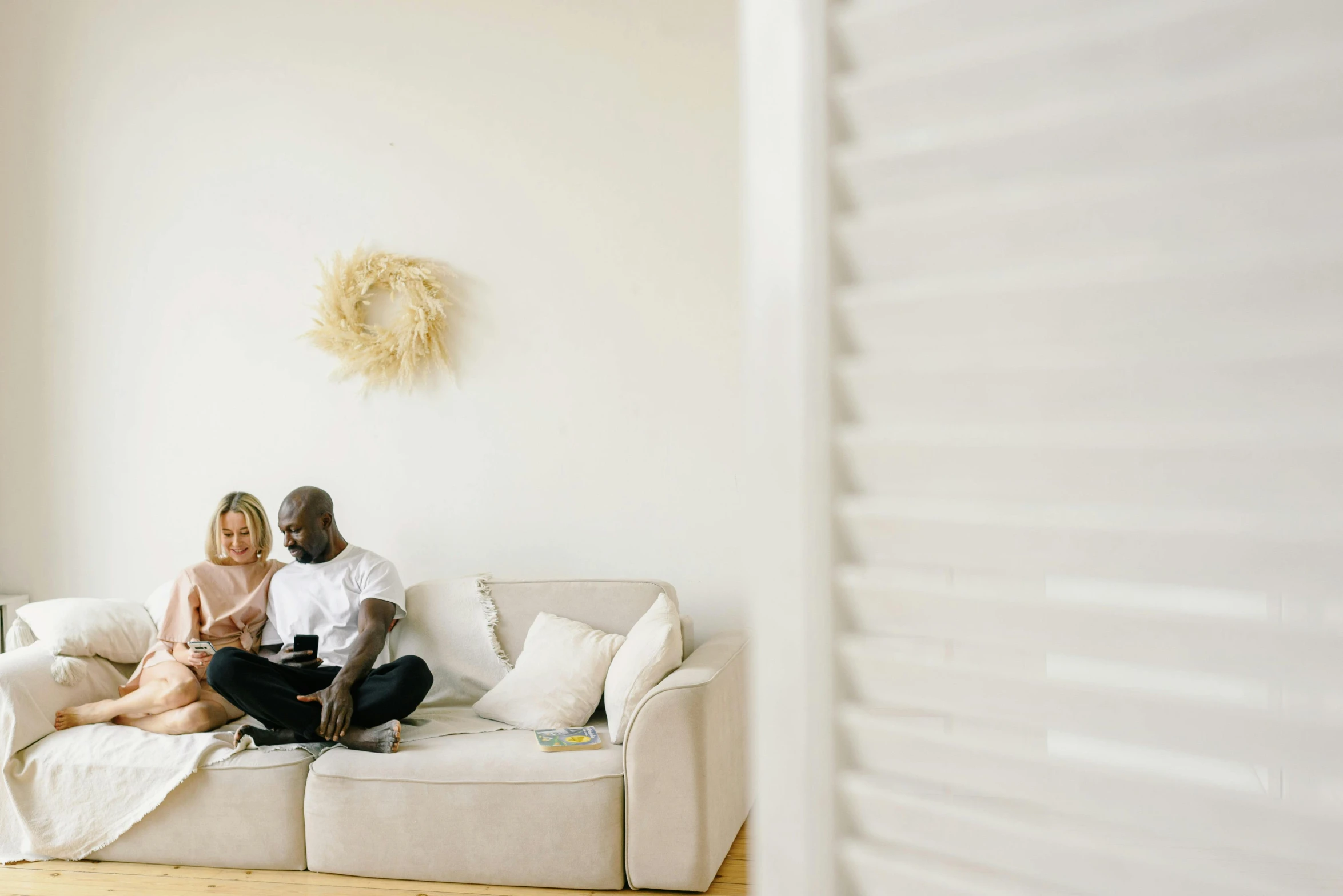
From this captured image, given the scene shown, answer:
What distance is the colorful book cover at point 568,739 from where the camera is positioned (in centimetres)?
275

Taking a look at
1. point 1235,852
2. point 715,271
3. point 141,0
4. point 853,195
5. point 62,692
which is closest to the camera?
point 1235,852

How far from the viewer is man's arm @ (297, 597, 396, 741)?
9.27 feet

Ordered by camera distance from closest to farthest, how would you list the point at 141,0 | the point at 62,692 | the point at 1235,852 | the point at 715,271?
the point at 1235,852, the point at 62,692, the point at 715,271, the point at 141,0

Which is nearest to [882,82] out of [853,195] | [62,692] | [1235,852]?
[853,195]

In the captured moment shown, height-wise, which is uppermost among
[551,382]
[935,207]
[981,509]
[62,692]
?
[551,382]

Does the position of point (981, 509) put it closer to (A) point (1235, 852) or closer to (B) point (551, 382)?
(A) point (1235, 852)

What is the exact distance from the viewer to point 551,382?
359 centimetres

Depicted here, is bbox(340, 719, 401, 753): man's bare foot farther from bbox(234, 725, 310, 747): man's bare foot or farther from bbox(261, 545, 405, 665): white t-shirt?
bbox(261, 545, 405, 665): white t-shirt

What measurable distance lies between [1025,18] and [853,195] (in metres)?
0.09

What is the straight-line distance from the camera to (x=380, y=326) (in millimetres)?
3680

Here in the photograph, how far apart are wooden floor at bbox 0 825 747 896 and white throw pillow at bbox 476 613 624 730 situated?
0.51 metres

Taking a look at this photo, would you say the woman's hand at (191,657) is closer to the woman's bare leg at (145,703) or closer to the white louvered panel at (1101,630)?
the woman's bare leg at (145,703)

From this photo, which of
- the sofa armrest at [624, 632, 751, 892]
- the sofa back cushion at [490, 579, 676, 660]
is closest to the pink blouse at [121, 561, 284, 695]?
the sofa back cushion at [490, 579, 676, 660]

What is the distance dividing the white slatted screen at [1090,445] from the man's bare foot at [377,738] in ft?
8.61
